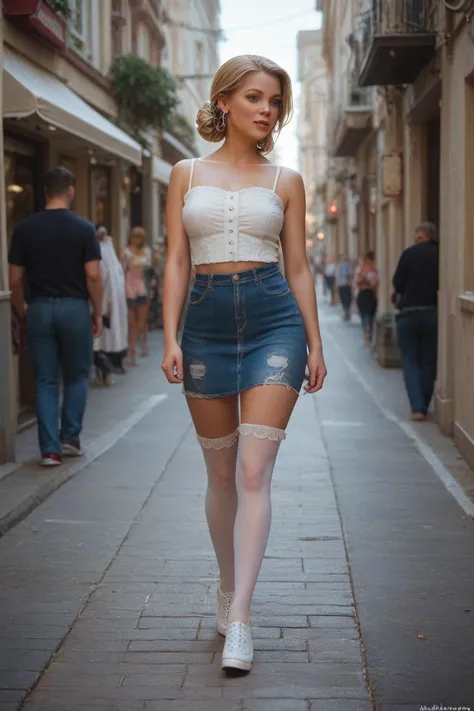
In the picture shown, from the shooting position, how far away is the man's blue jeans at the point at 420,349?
37.0 feet

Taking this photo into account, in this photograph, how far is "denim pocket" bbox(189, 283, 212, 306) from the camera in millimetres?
4331

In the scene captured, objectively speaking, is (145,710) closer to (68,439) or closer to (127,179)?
(68,439)

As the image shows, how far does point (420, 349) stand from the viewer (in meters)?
11.5

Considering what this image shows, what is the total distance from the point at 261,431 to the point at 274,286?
21.2 inches

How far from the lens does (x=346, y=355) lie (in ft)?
63.1

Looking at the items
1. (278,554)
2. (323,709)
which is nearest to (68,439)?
(278,554)

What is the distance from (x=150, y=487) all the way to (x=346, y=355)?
460 inches

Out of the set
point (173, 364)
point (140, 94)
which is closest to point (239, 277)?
point (173, 364)

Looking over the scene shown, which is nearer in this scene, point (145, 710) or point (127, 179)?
point (145, 710)

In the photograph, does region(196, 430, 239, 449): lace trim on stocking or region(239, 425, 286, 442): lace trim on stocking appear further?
region(196, 430, 239, 449): lace trim on stocking

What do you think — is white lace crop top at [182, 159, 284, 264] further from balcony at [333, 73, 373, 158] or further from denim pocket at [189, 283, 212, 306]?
balcony at [333, 73, 373, 158]

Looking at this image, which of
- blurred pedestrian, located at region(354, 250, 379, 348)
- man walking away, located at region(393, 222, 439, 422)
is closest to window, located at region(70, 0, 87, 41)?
blurred pedestrian, located at region(354, 250, 379, 348)

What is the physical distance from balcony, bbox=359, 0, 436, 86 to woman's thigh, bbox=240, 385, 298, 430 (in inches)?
335

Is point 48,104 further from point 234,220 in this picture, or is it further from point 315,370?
point 315,370
